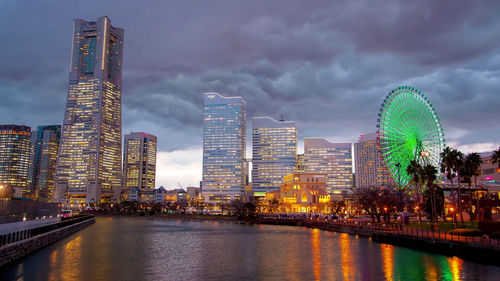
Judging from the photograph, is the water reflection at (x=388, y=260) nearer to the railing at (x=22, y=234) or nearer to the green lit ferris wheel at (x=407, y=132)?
the green lit ferris wheel at (x=407, y=132)

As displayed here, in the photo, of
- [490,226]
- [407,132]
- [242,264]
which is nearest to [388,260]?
[242,264]

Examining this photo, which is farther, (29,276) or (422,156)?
(422,156)

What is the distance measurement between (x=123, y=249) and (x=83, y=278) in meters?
28.4

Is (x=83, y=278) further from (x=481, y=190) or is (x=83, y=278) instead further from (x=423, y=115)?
(x=481, y=190)

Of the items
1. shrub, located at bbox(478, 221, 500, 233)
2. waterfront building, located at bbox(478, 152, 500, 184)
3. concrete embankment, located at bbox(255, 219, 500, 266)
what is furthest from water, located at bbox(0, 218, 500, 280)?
waterfront building, located at bbox(478, 152, 500, 184)

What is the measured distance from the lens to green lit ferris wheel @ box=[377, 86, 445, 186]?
10312 centimetres

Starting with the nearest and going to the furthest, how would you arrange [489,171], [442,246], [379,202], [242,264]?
[242,264] < [442,246] < [379,202] < [489,171]

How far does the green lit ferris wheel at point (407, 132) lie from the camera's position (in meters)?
103

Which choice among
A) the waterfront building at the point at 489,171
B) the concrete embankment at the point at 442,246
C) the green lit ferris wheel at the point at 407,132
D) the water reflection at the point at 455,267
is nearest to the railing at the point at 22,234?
the water reflection at the point at 455,267

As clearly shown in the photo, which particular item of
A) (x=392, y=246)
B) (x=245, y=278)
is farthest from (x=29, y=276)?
(x=392, y=246)

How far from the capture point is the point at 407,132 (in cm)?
10531

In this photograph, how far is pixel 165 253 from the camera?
6562 cm

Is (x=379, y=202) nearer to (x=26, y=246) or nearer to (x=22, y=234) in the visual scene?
(x=26, y=246)

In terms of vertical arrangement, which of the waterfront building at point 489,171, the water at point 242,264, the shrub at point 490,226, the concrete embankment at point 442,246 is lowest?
the water at point 242,264
